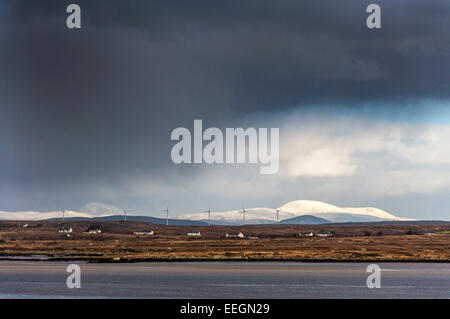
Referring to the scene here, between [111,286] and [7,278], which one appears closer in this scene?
[111,286]

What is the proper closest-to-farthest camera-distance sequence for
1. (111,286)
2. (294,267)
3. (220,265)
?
1. (111,286)
2. (294,267)
3. (220,265)

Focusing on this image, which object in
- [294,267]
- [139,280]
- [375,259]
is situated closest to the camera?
[139,280]

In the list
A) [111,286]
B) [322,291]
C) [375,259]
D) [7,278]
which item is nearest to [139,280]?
[111,286]

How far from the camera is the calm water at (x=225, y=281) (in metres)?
109

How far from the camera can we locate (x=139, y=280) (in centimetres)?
13312

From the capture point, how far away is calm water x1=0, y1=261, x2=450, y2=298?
108562mm

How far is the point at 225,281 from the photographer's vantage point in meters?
131

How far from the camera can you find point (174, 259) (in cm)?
19638
